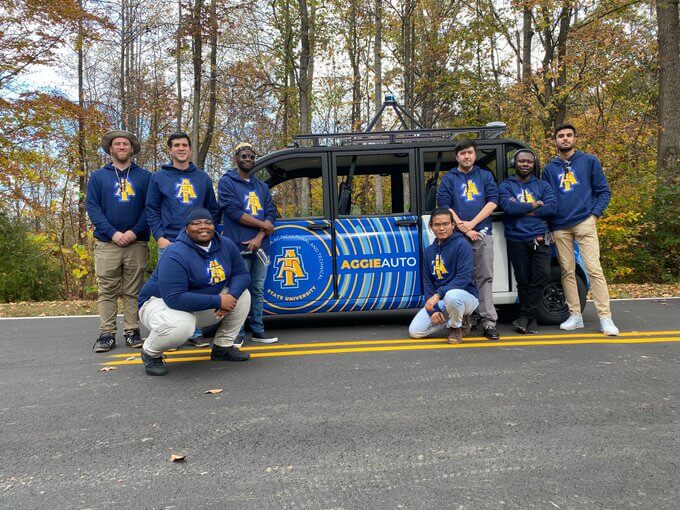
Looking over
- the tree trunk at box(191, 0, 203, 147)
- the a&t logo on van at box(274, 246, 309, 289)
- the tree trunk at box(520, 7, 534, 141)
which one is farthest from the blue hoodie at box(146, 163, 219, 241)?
the tree trunk at box(520, 7, 534, 141)

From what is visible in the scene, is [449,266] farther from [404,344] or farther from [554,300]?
[554,300]

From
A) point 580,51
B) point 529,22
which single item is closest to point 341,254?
point 580,51

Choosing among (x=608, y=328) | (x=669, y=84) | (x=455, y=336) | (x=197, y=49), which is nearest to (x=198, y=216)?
(x=455, y=336)

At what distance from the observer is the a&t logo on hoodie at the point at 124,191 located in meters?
5.27

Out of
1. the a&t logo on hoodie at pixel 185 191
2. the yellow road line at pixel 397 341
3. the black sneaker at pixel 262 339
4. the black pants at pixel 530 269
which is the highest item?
the a&t logo on hoodie at pixel 185 191

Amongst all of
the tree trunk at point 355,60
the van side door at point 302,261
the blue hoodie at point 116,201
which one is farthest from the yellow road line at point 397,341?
the tree trunk at point 355,60

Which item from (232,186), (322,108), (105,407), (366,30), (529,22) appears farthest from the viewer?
(322,108)

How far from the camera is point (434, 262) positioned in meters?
5.29

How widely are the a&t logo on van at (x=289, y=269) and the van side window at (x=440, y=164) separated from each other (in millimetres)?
1507

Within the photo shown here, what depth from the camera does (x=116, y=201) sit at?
5262 millimetres

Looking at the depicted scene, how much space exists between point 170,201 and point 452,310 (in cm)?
293

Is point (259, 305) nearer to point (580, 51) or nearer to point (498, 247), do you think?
point (498, 247)

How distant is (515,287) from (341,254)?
6.46ft

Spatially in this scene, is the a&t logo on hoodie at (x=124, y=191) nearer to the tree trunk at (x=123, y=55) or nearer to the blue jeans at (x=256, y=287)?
the blue jeans at (x=256, y=287)
